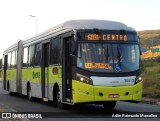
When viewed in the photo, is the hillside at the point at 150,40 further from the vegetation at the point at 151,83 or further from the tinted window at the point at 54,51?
the tinted window at the point at 54,51

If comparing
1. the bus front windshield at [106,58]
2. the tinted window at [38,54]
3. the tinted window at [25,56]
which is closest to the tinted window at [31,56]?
the tinted window at [25,56]

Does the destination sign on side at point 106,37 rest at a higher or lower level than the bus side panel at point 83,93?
higher

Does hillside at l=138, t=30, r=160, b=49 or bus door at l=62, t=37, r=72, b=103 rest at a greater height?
hillside at l=138, t=30, r=160, b=49

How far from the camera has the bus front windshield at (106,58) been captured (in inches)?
600

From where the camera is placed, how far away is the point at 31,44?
23.0 metres

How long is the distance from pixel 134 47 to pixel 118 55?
2.73 feet

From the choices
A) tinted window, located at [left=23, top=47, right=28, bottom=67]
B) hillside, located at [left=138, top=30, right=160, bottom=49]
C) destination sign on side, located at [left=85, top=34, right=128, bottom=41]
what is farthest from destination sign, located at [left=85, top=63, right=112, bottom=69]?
hillside, located at [left=138, top=30, right=160, bottom=49]

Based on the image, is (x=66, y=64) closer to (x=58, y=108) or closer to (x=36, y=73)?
(x=58, y=108)

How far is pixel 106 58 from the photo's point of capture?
1532cm

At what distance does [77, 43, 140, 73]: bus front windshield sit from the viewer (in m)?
15.2

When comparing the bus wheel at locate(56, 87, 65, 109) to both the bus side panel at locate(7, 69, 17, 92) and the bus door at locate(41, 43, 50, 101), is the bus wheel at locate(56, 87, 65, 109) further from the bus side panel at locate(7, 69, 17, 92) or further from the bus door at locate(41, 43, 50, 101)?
the bus side panel at locate(7, 69, 17, 92)

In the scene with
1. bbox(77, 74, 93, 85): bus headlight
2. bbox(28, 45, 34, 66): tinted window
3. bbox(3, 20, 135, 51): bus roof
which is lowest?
bbox(77, 74, 93, 85): bus headlight

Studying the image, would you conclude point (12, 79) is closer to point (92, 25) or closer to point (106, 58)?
point (92, 25)

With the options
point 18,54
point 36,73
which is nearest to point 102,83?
point 36,73
